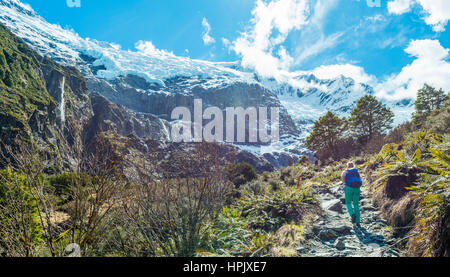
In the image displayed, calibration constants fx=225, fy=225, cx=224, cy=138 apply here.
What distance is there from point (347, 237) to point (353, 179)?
1.51 metres

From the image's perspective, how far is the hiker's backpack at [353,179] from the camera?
5.60 metres

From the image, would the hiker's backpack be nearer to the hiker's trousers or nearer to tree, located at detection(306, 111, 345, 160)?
the hiker's trousers

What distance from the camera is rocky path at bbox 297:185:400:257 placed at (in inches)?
164

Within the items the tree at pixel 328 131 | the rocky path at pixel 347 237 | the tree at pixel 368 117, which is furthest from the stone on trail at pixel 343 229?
the tree at pixel 368 117

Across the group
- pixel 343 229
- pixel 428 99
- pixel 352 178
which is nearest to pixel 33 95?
pixel 352 178

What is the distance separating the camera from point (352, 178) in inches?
225

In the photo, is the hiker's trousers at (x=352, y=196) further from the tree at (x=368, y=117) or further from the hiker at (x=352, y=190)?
the tree at (x=368, y=117)

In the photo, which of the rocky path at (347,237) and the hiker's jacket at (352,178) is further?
the hiker's jacket at (352,178)

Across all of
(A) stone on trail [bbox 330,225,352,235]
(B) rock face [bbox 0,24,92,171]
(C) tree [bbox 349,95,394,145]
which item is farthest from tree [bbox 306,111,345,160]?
(B) rock face [bbox 0,24,92,171]

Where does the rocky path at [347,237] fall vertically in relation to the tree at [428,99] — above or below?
below

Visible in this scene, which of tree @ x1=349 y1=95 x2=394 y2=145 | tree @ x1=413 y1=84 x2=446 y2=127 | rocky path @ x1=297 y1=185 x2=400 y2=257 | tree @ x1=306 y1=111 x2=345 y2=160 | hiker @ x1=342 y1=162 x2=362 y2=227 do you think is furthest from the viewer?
tree @ x1=413 y1=84 x2=446 y2=127
